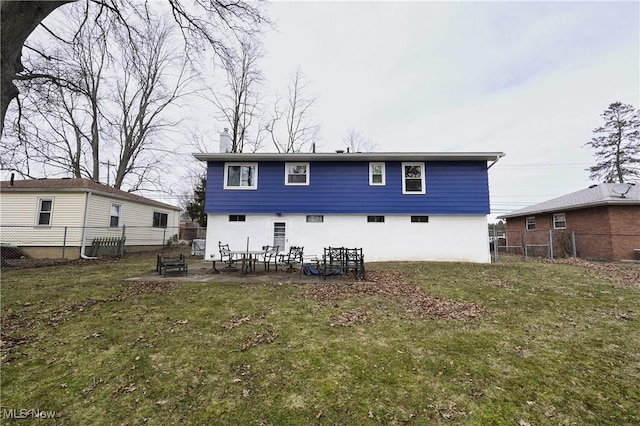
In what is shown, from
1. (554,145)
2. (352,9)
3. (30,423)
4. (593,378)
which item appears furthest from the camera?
(554,145)

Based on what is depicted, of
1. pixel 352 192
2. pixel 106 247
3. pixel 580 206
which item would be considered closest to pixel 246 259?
pixel 352 192

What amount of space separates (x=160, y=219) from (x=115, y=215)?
470 cm

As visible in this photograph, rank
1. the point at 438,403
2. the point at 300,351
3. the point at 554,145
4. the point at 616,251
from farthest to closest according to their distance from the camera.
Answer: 1. the point at 554,145
2. the point at 616,251
3. the point at 300,351
4. the point at 438,403

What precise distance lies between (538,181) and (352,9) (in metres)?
41.2

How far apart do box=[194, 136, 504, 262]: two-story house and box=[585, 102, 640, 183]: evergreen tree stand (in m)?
27.2

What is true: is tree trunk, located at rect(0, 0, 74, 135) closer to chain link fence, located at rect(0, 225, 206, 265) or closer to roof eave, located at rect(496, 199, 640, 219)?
chain link fence, located at rect(0, 225, 206, 265)

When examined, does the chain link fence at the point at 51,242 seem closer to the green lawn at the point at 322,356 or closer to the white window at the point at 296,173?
the green lawn at the point at 322,356

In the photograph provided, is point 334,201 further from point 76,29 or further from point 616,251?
point 616,251

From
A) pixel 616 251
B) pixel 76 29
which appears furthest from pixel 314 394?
pixel 616 251

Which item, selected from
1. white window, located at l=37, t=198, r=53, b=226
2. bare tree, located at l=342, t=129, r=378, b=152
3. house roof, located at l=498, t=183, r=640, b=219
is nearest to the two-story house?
house roof, located at l=498, t=183, r=640, b=219

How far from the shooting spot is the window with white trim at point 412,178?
13008 millimetres

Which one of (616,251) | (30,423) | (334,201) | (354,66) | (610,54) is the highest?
(354,66)

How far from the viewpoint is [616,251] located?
1438 cm

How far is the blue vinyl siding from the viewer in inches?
504
